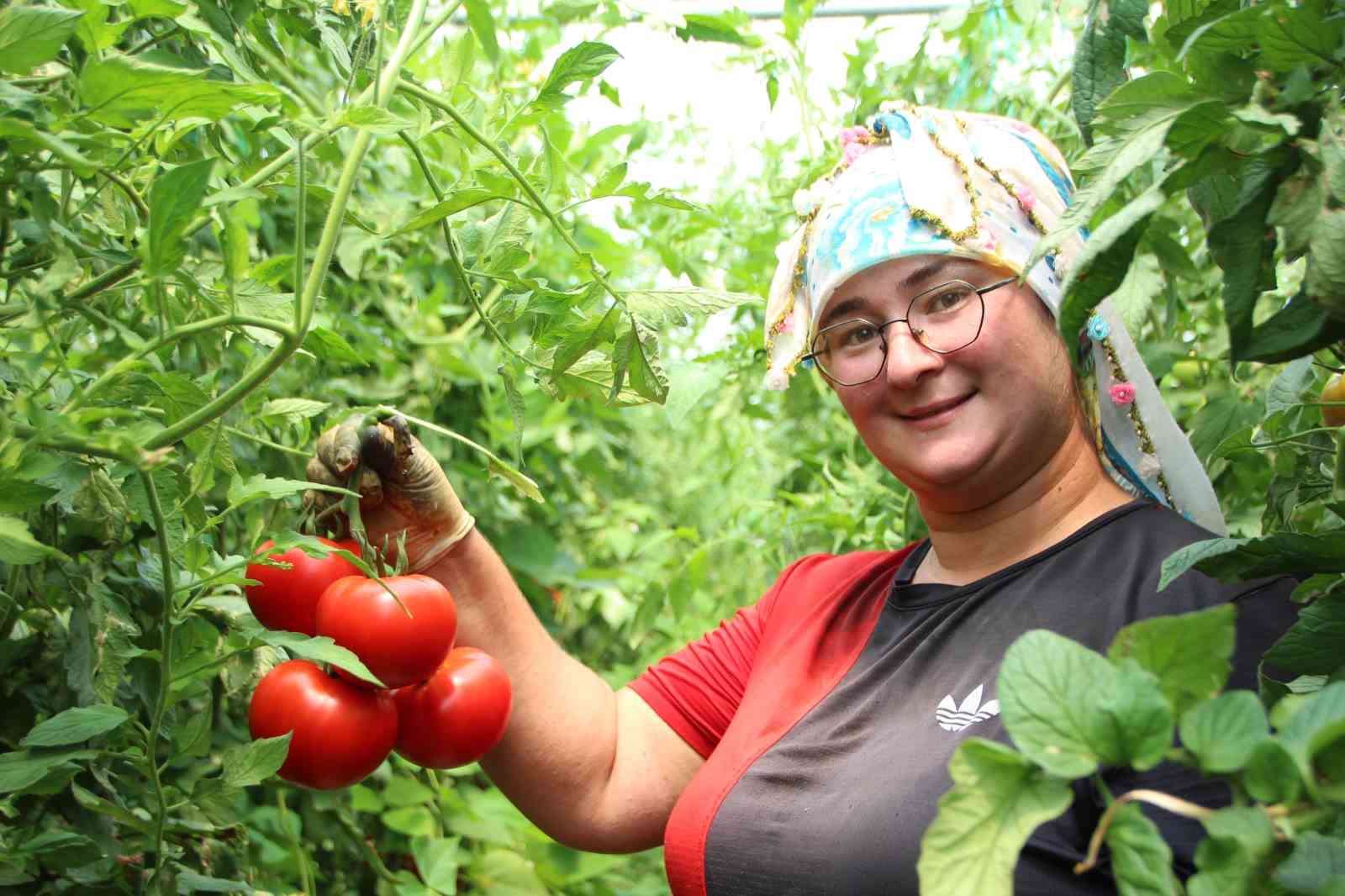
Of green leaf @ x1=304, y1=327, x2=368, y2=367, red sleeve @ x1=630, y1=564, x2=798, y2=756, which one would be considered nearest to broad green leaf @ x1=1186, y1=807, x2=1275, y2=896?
green leaf @ x1=304, y1=327, x2=368, y2=367

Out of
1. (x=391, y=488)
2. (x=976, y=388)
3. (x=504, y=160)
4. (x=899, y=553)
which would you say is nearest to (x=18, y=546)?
(x=504, y=160)

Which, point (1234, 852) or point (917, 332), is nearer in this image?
point (1234, 852)

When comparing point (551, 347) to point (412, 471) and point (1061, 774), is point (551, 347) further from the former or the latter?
point (1061, 774)

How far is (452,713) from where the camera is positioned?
3.36ft

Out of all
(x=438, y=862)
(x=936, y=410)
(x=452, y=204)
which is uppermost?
(x=452, y=204)

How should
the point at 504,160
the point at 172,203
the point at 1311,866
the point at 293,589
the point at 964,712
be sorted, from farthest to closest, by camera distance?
the point at 964,712 < the point at 293,589 < the point at 504,160 < the point at 172,203 < the point at 1311,866

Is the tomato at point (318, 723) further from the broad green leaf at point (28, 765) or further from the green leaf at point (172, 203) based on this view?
the green leaf at point (172, 203)

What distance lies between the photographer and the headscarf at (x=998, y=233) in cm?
123

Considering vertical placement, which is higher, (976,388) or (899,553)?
(976,388)

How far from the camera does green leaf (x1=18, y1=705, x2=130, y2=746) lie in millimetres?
752

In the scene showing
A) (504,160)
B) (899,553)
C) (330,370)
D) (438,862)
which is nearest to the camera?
(504,160)

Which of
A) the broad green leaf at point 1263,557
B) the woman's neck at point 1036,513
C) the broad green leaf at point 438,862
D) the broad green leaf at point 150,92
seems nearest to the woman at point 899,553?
the woman's neck at point 1036,513

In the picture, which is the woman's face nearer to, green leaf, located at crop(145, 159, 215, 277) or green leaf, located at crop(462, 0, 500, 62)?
green leaf, located at crop(462, 0, 500, 62)

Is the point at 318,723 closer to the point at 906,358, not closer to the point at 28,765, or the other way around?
the point at 28,765
